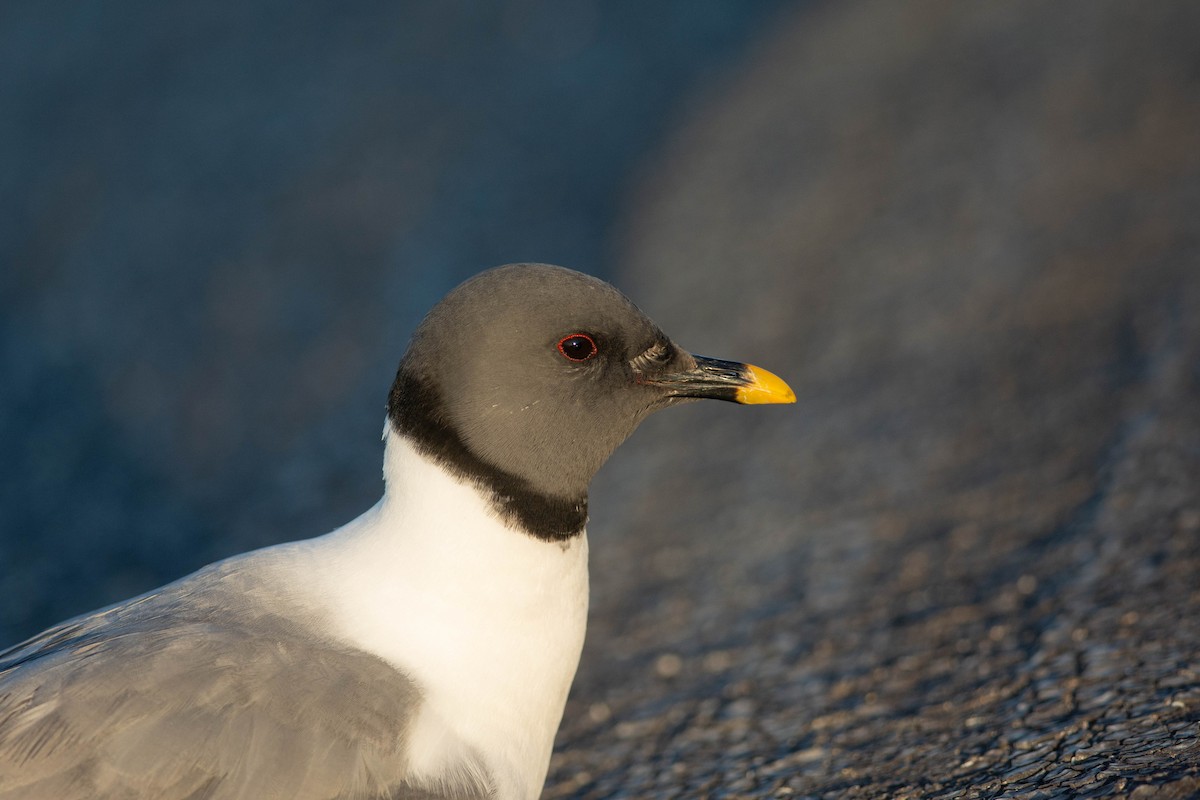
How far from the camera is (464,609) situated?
3779mm

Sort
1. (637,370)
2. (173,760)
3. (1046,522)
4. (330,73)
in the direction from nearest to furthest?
(173,760) → (637,370) → (1046,522) → (330,73)

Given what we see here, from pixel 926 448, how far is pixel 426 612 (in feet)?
10.9

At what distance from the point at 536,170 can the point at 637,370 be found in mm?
6481

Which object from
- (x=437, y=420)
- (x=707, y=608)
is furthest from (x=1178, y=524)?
(x=437, y=420)

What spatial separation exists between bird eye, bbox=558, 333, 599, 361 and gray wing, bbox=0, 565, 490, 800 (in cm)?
98

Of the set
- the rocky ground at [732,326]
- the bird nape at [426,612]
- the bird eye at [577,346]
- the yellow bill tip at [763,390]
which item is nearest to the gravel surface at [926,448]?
the rocky ground at [732,326]

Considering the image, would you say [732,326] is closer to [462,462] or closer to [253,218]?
[253,218]

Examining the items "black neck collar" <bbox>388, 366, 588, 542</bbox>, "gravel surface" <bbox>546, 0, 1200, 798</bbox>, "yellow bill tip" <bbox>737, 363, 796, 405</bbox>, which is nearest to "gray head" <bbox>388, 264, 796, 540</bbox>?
"black neck collar" <bbox>388, 366, 588, 542</bbox>

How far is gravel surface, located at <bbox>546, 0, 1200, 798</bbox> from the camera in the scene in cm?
454

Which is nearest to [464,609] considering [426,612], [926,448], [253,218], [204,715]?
[426,612]

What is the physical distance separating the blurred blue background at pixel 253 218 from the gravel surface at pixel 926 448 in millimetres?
1301

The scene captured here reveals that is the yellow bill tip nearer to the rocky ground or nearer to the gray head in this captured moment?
the gray head

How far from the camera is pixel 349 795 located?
337cm

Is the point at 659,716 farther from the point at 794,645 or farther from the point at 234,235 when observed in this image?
the point at 234,235
